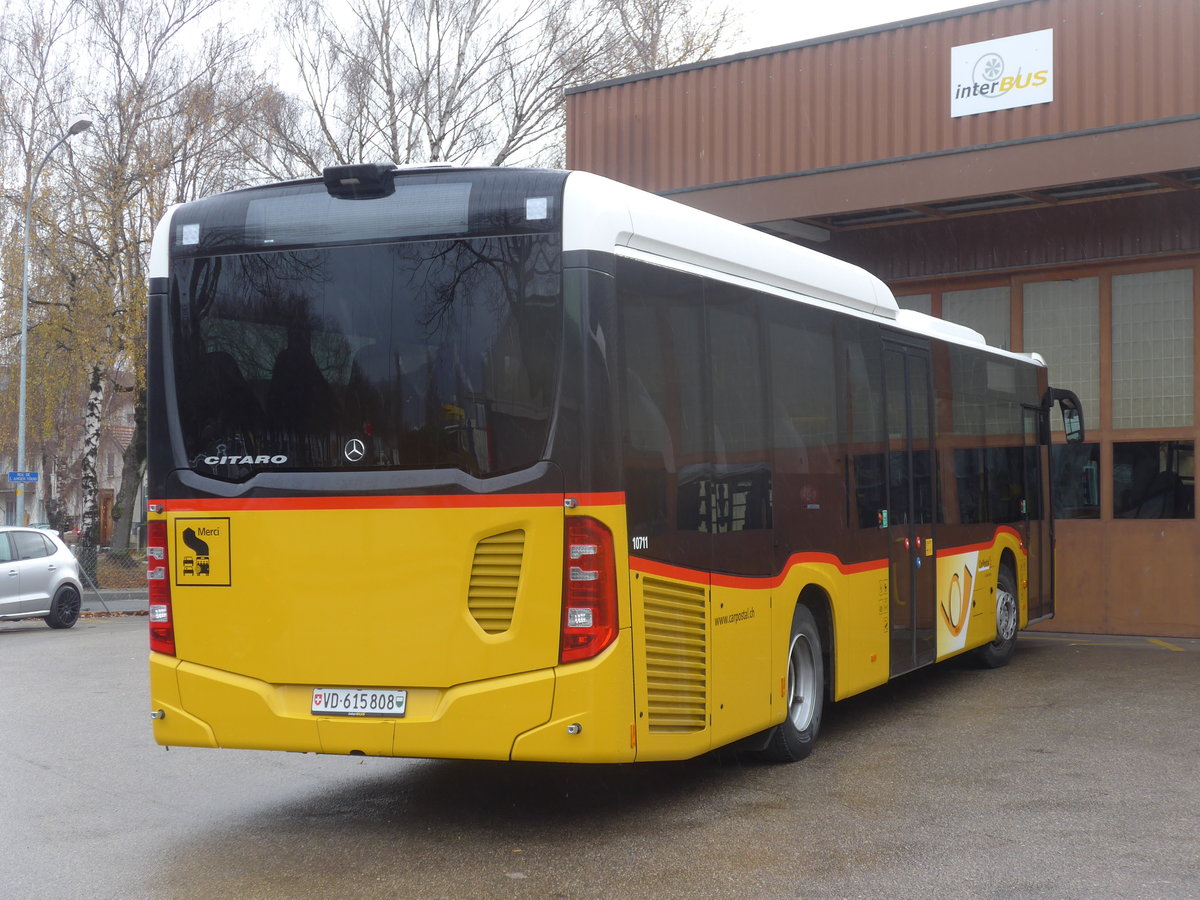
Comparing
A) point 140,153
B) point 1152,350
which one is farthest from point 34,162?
point 1152,350

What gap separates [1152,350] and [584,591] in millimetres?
11315

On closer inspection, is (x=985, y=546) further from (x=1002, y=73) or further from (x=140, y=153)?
(x=140, y=153)

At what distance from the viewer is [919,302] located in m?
17.4

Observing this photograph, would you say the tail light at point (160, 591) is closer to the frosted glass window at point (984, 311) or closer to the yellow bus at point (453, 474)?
the yellow bus at point (453, 474)

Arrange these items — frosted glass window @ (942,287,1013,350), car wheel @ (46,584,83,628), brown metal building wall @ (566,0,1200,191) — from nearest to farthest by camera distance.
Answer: brown metal building wall @ (566,0,1200,191) → frosted glass window @ (942,287,1013,350) → car wheel @ (46,584,83,628)

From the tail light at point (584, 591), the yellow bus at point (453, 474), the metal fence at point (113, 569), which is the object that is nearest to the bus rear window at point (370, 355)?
the yellow bus at point (453, 474)

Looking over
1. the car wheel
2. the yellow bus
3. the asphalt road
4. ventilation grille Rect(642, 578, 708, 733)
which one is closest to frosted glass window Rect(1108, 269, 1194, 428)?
the asphalt road

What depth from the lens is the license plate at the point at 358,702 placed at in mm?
6488

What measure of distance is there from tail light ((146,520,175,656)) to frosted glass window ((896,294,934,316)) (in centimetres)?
1203

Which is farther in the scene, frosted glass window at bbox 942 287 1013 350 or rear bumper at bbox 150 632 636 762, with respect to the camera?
frosted glass window at bbox 942 287 1013 350

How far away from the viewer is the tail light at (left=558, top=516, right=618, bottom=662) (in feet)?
20.6

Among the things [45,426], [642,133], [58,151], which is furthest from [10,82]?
[642,133]

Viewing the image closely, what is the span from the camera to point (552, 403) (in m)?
6.38

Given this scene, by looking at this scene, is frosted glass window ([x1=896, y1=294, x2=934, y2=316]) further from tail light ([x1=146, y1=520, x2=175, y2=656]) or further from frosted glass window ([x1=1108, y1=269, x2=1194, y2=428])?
tail light ([x1=146, y1=520, x2=175, y2=656])
